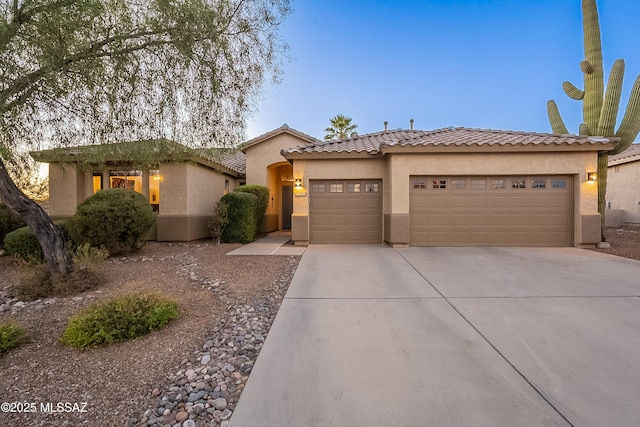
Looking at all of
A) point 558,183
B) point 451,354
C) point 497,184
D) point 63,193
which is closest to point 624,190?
point 558,183

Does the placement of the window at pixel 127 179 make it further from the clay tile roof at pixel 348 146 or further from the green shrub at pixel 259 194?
the clay tile roof at pixel 348 146

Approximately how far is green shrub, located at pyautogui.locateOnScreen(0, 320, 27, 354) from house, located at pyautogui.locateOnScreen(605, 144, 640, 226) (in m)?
21.7

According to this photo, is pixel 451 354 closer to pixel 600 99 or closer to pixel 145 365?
pixel 145 365

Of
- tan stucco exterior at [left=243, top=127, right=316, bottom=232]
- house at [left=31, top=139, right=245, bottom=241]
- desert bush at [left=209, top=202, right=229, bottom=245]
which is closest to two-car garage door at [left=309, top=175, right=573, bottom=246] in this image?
desert bush at [left=209, top=202, right=229, bottom=245]

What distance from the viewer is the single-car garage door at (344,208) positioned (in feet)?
31.8

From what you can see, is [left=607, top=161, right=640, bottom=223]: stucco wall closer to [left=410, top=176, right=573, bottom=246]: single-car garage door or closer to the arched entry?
[left=410, top=176, right=573, bottom=246]: single-car garage door

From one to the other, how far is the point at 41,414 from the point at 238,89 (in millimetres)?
5113

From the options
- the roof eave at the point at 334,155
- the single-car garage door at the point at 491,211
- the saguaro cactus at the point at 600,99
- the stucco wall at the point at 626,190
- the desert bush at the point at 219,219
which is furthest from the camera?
the stucco wall at the point at 626,190

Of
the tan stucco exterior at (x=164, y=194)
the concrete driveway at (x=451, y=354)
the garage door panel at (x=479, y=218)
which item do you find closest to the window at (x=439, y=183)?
the garage door panel at (x=479, y=218)

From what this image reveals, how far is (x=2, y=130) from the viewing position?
4336mm

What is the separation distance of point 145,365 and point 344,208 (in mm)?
7687

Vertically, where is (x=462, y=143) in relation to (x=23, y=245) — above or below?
above

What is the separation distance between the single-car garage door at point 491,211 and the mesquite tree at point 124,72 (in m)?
6.30

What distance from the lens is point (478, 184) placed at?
898 cm
